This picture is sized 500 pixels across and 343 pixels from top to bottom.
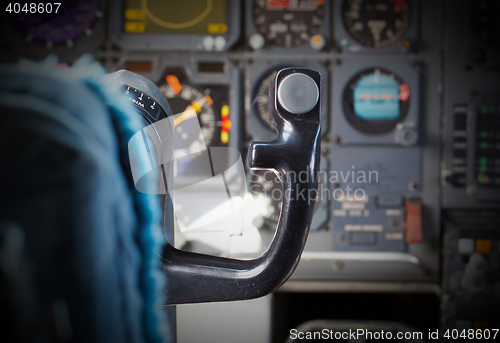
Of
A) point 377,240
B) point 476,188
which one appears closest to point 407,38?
point 476,188

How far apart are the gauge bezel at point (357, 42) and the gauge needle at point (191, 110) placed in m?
0.60

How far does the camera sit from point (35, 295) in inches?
10.1

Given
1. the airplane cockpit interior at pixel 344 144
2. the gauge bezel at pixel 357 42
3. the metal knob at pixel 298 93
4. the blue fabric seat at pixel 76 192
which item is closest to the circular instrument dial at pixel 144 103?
the blue fabric seat at pixel 76 192

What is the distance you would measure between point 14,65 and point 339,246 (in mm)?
1285

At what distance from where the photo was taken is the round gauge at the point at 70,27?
4.52ft

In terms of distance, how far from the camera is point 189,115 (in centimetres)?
136

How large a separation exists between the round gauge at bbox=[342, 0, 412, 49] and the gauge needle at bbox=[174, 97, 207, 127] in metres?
0.66

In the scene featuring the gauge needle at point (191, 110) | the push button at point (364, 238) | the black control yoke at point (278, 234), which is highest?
the gauge needle at point (191, 110)

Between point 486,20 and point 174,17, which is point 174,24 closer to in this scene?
point 174,17

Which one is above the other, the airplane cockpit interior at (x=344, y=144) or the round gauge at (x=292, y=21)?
the round gauge at (x=292, y=21)

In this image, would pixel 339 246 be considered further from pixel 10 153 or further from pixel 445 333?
pixel 10 153

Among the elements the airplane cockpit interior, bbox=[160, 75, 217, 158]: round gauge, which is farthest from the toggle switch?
bbox=[160, 75, 217, 158]: round gauge

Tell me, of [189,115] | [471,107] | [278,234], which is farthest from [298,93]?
[471,107]

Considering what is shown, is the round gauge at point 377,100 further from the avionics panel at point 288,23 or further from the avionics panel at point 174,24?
the avionics panel at point 174,24
